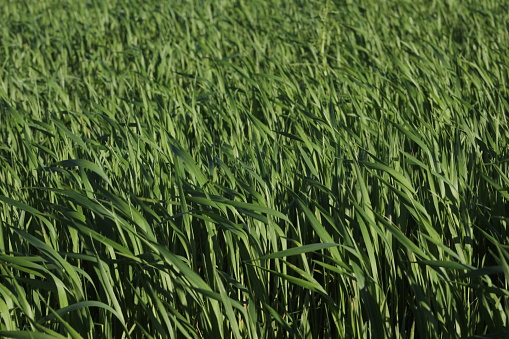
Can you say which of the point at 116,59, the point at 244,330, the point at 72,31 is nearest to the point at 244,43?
the point at 116,59

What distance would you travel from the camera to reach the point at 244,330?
1.36 m

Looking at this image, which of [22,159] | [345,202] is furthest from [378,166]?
[22,159]

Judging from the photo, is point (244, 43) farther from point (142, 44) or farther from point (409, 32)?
point (409, 32)

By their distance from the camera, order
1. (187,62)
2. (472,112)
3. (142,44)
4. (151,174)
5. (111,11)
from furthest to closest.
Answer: (111,11) → (142,44) → (187,62) → (472,112) → (151,174)

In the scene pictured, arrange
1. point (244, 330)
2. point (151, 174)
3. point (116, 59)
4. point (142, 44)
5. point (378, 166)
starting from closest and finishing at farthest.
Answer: point (244, 330), point (378, 166), point (151, 174), point (116, 59), point (142, 44)

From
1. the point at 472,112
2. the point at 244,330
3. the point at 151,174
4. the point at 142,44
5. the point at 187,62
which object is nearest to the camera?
the point at 244,330

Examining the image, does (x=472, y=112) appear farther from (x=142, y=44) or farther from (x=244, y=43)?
(x=142, y=44)

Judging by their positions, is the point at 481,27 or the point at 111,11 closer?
the point at 481,27

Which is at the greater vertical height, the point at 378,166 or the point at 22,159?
the point at 378,166

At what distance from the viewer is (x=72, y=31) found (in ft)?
14.0

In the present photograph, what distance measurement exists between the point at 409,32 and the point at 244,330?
2.96 meters

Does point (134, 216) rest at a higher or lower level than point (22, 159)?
higher

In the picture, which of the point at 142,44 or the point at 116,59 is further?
the point at 142,44

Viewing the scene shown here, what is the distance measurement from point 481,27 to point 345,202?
9.18 ft
